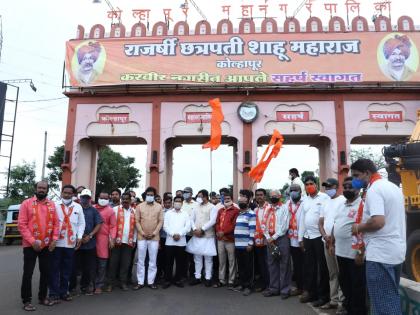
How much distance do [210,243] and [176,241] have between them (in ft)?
2.07

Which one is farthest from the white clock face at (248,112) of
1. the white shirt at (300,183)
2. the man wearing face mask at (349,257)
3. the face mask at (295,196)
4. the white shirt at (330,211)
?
the man wearing face mask at (349,257)

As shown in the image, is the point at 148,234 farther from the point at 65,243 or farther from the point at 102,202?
the point at 65,243

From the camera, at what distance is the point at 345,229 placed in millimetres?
4633

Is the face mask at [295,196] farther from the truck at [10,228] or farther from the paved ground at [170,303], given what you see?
the truck at [10,228]

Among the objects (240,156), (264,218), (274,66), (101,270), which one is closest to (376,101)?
(274,66)

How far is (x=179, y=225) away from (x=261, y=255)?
5.33 feet

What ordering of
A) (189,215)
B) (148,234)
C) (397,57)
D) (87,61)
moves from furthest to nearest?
(87,61) < (397,57) < (189,215) < (148,234)

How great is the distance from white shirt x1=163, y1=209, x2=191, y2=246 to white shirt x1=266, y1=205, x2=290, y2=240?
5.86 feet

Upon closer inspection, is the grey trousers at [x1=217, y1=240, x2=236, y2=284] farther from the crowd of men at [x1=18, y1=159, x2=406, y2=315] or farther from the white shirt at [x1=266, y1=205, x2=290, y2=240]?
the white shirt at [x1=266, y1=205, x2=290, y2=240]

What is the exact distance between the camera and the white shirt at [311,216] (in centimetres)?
569

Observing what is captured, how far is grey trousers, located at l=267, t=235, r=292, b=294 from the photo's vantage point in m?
6.15

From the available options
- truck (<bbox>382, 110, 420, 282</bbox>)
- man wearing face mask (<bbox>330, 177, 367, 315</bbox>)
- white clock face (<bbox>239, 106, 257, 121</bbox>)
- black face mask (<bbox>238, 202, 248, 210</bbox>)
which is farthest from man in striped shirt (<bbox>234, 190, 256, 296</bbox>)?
white clock face (<bbox>239, 106, 257, 121</bbox>)

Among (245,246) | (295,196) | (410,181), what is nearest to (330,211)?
(295,196)

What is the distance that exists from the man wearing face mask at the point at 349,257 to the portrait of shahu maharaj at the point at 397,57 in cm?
1248
